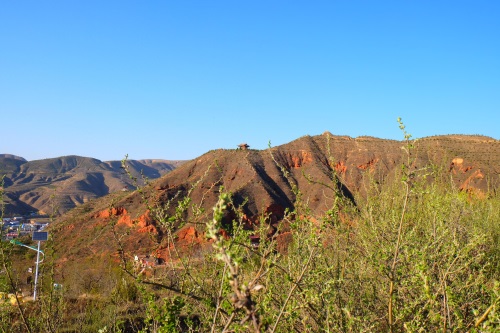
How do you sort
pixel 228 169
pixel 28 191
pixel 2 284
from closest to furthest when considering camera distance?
pixel 2 284, pixel 228 169, pixel 28 191

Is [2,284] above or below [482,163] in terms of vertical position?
below

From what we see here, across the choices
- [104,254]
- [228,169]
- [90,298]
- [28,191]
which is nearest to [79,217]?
[104,254]

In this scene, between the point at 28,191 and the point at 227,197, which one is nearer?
the point at 227,197

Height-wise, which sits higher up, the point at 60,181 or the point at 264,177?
the point at 264,177

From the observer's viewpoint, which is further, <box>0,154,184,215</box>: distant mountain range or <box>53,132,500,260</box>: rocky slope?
<box>0,154,184,215</box>: distant mountain range

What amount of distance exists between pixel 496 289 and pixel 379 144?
161 ft

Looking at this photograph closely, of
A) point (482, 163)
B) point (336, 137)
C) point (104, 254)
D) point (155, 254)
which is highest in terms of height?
point (336, 137)

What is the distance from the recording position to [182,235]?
34.6 meters

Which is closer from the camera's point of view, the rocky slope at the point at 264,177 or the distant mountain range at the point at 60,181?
the rocky slope at the point at 264,177

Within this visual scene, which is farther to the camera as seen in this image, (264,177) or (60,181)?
(60,181)

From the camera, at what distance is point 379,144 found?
48688mm

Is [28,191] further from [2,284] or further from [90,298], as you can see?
[2,284]

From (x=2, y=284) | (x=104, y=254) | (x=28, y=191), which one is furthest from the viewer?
(x=28, y=191)

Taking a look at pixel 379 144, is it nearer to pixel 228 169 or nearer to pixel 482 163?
pixel 482 163
